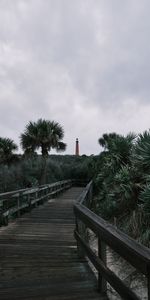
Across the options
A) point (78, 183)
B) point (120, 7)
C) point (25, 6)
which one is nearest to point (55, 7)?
point (25, 6)

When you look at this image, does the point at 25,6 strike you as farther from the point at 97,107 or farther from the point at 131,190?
the point at 97,107

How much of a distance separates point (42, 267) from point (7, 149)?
20270 mm

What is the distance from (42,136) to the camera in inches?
885

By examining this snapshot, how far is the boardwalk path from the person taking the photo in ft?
12.8

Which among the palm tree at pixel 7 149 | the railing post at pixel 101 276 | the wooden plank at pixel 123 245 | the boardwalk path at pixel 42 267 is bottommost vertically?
the boardwalk path at pixel 42 267

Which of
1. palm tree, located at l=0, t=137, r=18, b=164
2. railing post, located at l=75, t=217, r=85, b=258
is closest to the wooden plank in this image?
railing post, located at l=75, t=217, r=85, b=258

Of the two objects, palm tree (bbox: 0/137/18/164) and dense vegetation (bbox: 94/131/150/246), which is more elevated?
palm tree (bbox: 0/137/18/164)

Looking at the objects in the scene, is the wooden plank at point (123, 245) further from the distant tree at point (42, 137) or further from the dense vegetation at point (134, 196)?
the distant tree at point (42, 137)

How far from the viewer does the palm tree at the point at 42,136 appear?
2249 cm

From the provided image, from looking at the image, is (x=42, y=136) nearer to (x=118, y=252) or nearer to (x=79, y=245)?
(x=79, y=245)

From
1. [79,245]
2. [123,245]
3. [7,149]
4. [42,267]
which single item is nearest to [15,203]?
[79,245]

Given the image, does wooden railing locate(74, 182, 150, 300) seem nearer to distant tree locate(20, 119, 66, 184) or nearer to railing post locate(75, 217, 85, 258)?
railing post locate(75, 217, 85, 258)

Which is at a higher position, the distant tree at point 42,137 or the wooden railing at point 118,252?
the distant tree at point 42,137

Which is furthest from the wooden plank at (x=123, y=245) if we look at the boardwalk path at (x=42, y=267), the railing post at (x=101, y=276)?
the boardwalk path at (x=42, y=267)
